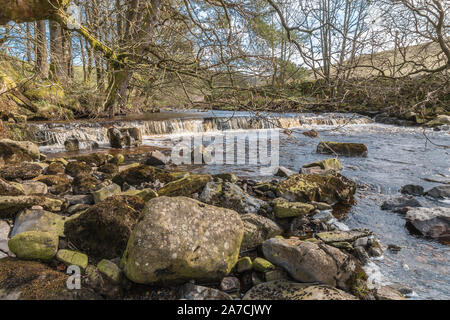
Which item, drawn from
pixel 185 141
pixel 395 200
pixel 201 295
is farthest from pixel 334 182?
pixel 185 141

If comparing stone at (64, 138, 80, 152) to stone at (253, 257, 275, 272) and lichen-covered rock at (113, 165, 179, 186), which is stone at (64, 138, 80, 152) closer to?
lichen-covered rock at (113, 165, 179, 186)

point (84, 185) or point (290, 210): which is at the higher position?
point (84, 185)

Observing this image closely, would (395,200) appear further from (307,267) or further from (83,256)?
(83,256)

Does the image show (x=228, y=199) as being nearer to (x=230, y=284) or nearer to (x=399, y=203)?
(x=230, y=284)

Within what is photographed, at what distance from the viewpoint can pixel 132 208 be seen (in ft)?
9.76

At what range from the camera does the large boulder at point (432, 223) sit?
360cm

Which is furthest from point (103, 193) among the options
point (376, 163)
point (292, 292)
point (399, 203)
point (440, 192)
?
point (376, 163)

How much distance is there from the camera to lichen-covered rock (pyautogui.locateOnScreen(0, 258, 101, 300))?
193 cm

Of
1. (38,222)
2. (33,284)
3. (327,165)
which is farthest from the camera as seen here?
(327,165)

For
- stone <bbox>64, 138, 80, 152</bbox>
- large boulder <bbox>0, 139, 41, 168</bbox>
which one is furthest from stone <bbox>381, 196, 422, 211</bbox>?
stone <bbox>64, 138, 80, 152</bbox>

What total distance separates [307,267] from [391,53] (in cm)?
236

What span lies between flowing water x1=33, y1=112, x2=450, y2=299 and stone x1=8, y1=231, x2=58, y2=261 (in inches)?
76.8

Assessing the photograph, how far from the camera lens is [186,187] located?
169 inches

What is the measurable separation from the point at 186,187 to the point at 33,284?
2.49 metres
